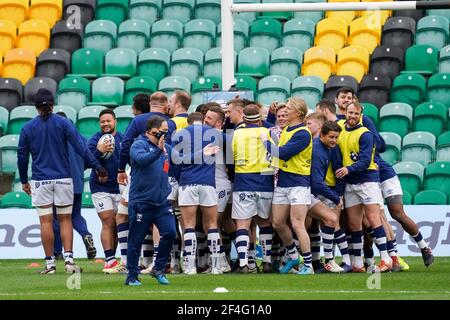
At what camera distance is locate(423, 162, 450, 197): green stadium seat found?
21.3 metres

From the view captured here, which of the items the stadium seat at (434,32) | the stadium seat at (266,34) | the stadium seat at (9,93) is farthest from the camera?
the stadium seat at (266,34)

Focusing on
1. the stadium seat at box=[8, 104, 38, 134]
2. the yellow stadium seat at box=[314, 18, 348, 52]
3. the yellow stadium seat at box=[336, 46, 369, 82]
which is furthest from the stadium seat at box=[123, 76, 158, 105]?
the yellow stadium seat at box=[336, 46, 369, 82]

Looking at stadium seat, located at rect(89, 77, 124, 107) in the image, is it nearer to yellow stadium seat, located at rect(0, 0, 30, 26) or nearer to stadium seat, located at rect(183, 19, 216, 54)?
stadium seat, located at rect(183, 19, 216, 54)

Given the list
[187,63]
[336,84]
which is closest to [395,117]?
[336,84]

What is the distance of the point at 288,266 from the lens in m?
16.4

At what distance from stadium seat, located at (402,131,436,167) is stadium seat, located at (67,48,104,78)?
20.2ft

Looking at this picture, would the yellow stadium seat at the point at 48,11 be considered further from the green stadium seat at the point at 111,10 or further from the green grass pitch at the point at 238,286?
the green grass pitch at the point at 238,286

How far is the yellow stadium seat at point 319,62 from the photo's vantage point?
23953 mm

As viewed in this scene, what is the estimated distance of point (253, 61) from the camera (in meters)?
24.2

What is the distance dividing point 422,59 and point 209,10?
454 centimetres

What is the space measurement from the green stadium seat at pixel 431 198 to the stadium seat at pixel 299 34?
198 inches

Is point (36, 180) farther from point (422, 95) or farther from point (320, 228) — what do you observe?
point (422, 95)

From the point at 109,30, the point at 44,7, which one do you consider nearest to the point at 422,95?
the point at 109,30

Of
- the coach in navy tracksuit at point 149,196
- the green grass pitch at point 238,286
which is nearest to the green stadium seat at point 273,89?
the green grass pitch at point 238,286
